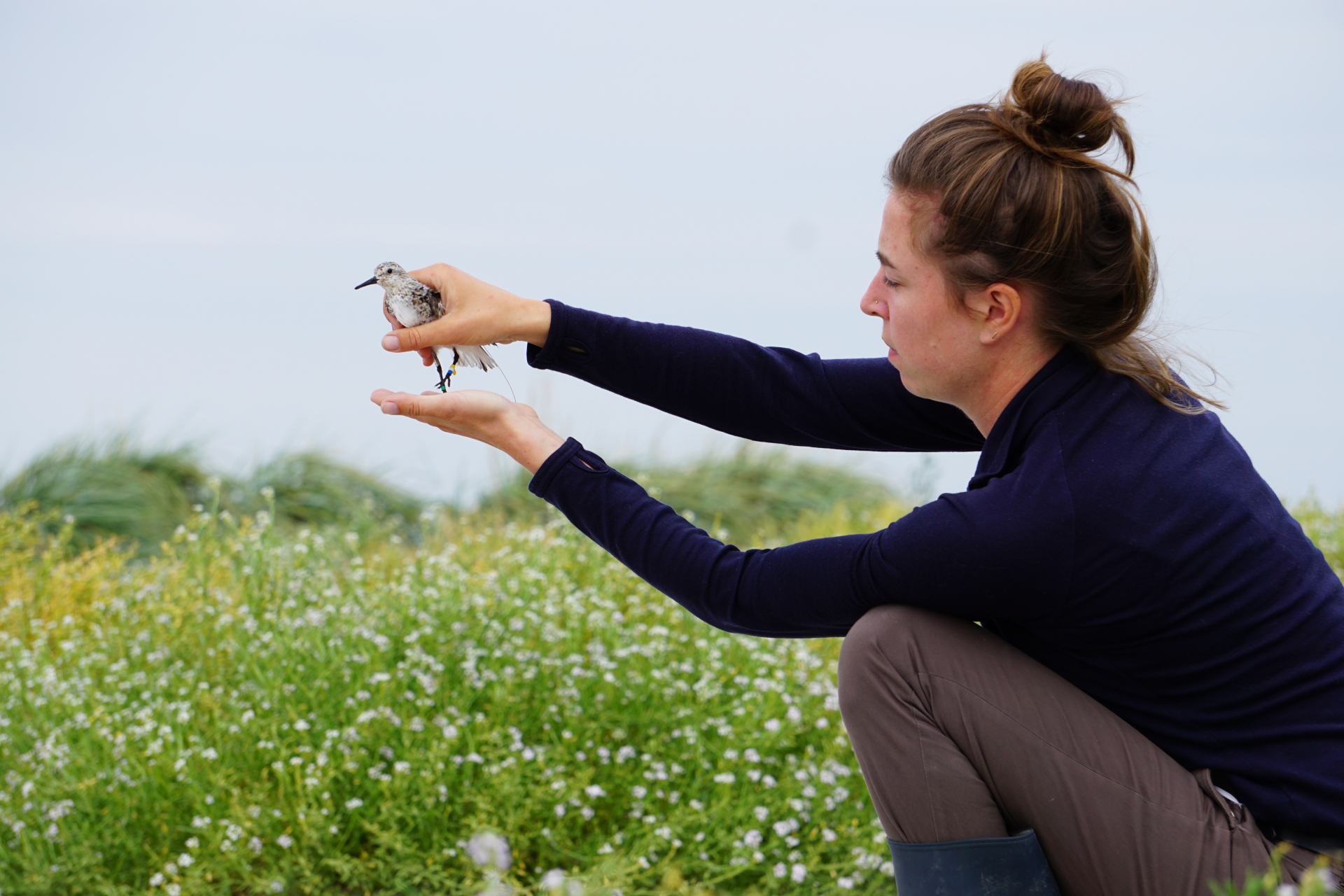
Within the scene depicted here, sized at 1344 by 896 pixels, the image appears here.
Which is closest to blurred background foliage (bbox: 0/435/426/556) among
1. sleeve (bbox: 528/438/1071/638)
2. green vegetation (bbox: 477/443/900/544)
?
green vegetation (bbox: 477/443/900/544)

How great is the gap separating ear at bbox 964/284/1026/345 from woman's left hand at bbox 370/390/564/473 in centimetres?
84

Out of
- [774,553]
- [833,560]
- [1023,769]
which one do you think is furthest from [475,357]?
[1023,769]

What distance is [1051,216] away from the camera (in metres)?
1.77

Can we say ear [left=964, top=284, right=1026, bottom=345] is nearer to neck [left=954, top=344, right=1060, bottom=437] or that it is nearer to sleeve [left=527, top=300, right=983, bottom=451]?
neck [left=954, top=344, right=1060, bottom=437]

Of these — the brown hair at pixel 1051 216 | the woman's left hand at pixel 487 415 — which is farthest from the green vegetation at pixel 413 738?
the brown hair at pixel 1051 216

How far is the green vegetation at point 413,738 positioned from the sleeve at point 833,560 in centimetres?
50

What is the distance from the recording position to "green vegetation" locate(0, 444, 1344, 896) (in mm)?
2682

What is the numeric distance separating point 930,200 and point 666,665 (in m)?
1.98

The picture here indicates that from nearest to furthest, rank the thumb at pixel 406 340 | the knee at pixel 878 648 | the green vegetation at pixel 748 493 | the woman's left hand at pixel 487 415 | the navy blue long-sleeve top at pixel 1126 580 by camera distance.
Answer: the navy blue long-sleeve top at pixel 1126 580 → the knee at pixel 878 648 → the woman's left hand at pixel 487 415 → the thumb at pixel 406 340 → the green vegetation at pixel 748 493

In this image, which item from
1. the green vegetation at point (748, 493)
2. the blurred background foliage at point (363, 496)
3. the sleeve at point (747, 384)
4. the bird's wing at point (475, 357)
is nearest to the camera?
the sleeve at point (747, 384)

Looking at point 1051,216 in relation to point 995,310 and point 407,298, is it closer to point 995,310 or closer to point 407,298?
point 995,310

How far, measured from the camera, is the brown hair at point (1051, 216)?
179cm

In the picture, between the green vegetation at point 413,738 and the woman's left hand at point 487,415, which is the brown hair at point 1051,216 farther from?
the green vegetation at point 413,738

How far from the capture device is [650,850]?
263cm
